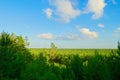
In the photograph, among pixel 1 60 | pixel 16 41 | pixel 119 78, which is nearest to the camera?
pixel 1 60

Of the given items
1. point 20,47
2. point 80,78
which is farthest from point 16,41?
point 80,78

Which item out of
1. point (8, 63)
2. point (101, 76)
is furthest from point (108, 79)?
point (8, 63)

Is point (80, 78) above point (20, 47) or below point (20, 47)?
below

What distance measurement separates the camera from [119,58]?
115 ft

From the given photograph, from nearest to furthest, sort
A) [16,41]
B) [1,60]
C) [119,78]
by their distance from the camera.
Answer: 1. [1,60]
2. [119,78]
3. [16,41]

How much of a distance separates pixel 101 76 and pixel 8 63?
894cm

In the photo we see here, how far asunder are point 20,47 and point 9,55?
2563cm

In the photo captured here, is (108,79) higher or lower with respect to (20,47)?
lower

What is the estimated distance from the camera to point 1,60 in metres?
31.4

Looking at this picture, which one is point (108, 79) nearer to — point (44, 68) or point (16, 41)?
point (44, 68)

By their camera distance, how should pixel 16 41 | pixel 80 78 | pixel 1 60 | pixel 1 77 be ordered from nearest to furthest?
1. pixel 1 77
2. pixel 1 60
3. pixel 80 78
4. pixel 16 41

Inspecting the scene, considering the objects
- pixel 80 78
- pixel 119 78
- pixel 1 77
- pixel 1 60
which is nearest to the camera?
pixel 1 77

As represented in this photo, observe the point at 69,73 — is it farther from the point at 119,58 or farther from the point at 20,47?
the point at 20,47

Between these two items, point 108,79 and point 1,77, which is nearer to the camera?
point 1,77
